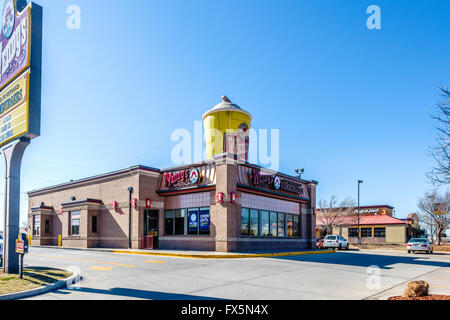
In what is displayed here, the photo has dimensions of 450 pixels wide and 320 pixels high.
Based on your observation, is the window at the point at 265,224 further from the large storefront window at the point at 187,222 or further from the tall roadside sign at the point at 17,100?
the tall roadside sign at the point at 17,100

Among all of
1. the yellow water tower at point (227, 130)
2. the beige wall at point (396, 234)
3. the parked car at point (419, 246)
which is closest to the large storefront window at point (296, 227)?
the yellow water tower at point (227, 130)

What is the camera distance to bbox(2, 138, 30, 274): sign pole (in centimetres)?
1347

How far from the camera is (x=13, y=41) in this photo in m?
14.7

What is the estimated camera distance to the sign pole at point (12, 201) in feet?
44.2

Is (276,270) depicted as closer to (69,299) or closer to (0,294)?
(69,299)

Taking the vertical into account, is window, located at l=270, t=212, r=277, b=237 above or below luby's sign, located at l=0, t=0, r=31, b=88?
below

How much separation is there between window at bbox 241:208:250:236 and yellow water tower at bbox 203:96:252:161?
224 inches

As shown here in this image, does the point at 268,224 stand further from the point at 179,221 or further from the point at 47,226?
the point at 47,226

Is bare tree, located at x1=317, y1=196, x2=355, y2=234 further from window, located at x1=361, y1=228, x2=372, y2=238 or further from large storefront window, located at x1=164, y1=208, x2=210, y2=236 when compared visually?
large storefront window, located at x1=164, y1=208, x2=210, y2=236

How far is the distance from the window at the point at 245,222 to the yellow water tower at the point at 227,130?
5687 millimetres

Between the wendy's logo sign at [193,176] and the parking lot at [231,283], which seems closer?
the parking lot at [231,283]

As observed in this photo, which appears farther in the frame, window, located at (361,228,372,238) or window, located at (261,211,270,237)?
window, located at (361,228,372,238)

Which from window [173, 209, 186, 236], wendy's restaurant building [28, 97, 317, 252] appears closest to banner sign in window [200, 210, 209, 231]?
wendy's restaurant building [28, 97, 317, 252]
